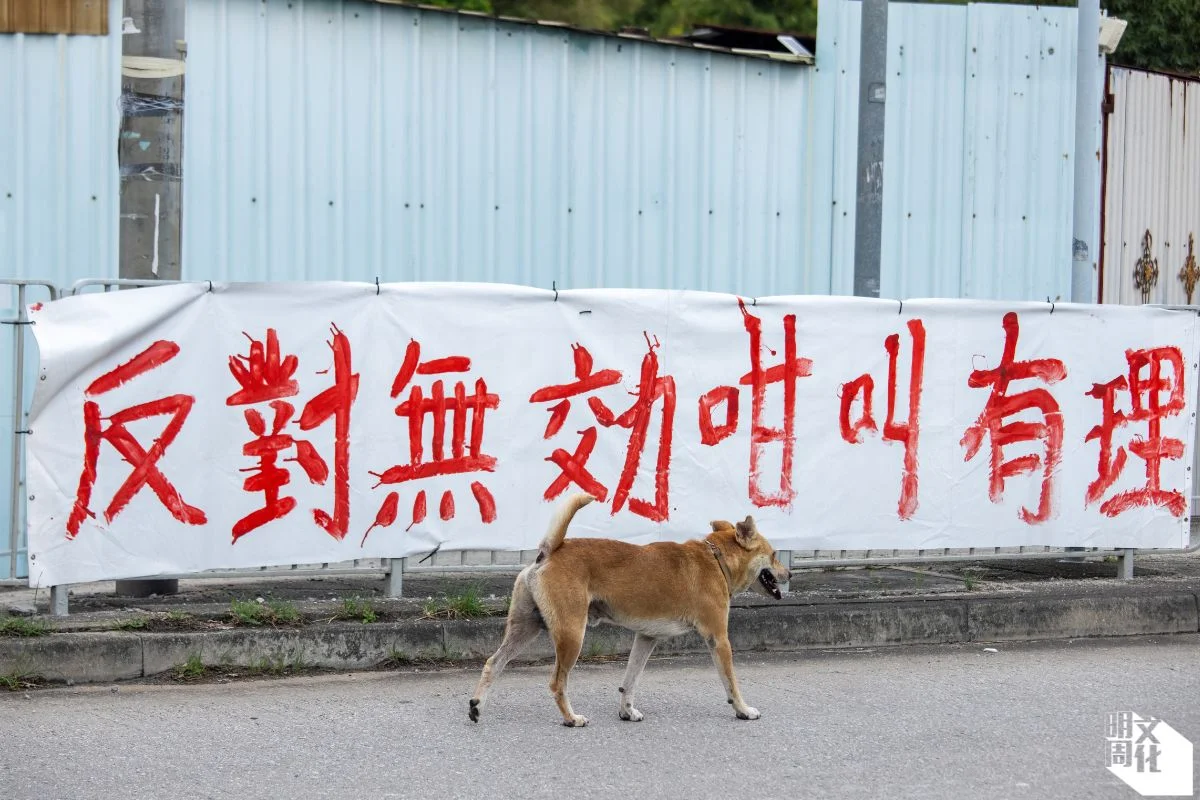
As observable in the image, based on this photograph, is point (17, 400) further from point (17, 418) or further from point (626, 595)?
point (626, 595)

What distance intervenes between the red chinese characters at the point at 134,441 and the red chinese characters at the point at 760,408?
2.83m

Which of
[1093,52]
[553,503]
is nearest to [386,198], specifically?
[553,503]

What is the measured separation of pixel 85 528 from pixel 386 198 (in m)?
3.22

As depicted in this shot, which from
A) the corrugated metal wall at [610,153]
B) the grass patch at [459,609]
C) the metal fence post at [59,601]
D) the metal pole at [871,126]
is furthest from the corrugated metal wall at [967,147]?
the metal fence post at [59,601]

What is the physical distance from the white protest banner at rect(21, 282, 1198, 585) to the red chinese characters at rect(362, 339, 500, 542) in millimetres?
12

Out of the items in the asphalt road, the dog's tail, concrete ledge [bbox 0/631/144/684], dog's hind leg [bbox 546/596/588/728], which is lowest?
the asphalt road

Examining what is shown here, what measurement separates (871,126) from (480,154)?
8.32ft

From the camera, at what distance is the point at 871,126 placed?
9039 mm

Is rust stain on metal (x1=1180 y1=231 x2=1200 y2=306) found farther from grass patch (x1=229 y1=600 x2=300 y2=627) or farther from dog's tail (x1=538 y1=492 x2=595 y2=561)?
grass patch (x1=229 y1=600 x2=300 y2=627)

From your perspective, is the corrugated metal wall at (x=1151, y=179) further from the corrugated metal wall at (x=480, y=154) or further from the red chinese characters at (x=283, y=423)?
the red chinese characters at (x=283, y=423)

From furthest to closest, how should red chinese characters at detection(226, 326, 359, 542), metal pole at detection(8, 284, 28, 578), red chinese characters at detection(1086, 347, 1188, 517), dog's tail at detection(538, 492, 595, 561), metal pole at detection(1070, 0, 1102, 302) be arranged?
metal pole at detection(1070, 0, 1102, 302), red chinese characters at detection(1086, 347, 1188, 517), red chinese characters at detection(226, 326, 359, 542), metal pole at detection(8, 284, 28, 578), dog's tail at detection(538, 492, 595, 561)

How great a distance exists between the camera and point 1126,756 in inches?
232

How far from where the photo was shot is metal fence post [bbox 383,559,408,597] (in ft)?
26.4

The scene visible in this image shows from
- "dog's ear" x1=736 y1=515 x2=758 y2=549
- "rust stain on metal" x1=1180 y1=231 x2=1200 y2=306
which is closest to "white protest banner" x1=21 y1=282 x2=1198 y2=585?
A: "dog's ear" x1=736 y1=515 x2=758 y2=549
